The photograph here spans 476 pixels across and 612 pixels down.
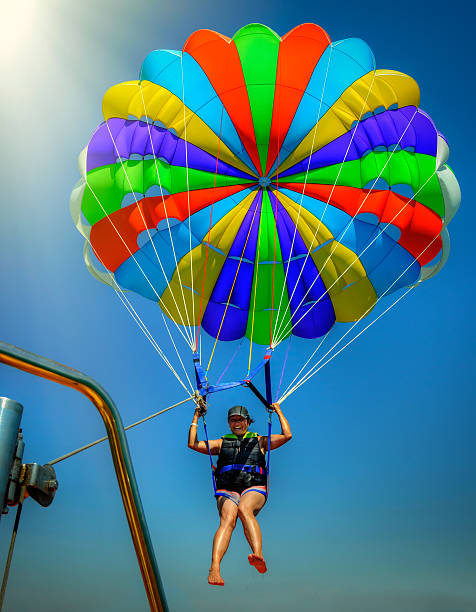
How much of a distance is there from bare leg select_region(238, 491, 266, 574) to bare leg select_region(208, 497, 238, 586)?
9 cm

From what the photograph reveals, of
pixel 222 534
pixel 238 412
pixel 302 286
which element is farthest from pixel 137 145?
pixel 222 534

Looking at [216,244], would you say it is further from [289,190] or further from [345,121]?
[345,121]

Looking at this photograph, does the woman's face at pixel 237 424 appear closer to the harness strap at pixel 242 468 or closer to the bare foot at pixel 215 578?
the harness strap at pixel 242 468

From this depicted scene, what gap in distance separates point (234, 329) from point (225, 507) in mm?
2929

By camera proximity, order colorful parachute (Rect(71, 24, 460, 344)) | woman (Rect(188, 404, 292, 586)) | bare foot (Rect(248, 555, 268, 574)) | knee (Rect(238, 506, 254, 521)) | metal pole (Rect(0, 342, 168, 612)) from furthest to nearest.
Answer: colorful parachute (Rect(71, 24, 460, 344)) < knee (Rect(238, 506, 254, 521)) < woman (Rect(188, 404, 292, 586)) < bare foot (Rect(248, 555, 268, 574)) < metal pole (Rect(0, 342, 168, 612))

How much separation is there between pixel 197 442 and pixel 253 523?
911 millimetres

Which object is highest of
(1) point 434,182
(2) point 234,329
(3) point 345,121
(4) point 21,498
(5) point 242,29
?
(5) point 242,29

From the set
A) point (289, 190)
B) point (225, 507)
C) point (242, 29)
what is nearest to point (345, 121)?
point (289, 190)

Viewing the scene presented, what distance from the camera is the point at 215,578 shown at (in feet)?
12.2

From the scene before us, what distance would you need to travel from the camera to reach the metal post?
806 millimetres

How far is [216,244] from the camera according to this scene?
258 inches

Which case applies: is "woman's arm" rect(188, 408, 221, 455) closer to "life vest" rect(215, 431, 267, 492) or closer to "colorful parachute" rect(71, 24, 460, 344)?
"life vest" rect(215, 431, 267, 492)

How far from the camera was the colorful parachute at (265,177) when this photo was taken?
6047 mm

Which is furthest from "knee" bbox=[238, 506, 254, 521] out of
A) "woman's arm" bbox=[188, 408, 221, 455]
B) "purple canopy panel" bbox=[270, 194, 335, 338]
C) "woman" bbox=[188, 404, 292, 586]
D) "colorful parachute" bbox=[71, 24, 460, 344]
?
"purple canopy panel" bbox=[270, 194, 335, 338]
